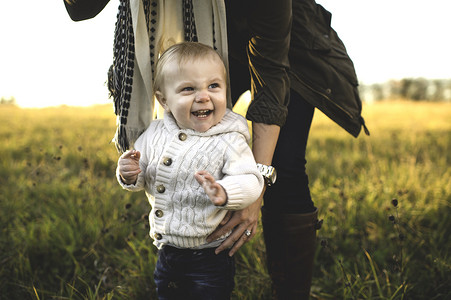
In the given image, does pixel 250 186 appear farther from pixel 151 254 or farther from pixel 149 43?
pixel 151 254

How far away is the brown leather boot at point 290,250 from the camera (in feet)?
5.89

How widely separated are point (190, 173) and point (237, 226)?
321 millimetres

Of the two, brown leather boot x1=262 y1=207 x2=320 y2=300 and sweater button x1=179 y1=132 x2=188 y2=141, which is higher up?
sweater button x1=179 y1=132 x2=188 y2=141

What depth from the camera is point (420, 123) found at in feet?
26.0

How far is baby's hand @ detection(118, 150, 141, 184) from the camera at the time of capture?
1457 millimetres

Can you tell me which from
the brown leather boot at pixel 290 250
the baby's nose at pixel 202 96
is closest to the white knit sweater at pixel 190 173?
the baby's nose at pixel 202 96

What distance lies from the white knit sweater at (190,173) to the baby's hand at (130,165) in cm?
6

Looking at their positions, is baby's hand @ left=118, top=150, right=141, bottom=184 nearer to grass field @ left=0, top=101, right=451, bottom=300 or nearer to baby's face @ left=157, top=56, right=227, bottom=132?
baby's face @ left=157, top=56, right=227, bottom=132

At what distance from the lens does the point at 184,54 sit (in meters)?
1.46

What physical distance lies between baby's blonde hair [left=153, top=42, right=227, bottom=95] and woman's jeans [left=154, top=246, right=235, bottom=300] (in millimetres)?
711

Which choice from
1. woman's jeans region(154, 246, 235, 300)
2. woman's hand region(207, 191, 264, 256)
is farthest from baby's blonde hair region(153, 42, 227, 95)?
woman's jeans region(154, 246, 235, 300)

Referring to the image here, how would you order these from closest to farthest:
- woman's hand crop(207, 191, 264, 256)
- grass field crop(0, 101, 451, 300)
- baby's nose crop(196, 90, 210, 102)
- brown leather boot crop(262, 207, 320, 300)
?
baby's nose crop(196, 90, 210, 102) → woman's hand crop(207, 191, 264, 256) → brown leather boot crop(262, 207, 320, 300) → grass field crop(0, 101, 451, 300)

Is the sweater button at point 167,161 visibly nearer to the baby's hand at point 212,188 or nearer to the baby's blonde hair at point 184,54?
the baby's hand at point 212,188

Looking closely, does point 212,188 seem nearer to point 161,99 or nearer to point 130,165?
point 130,165
